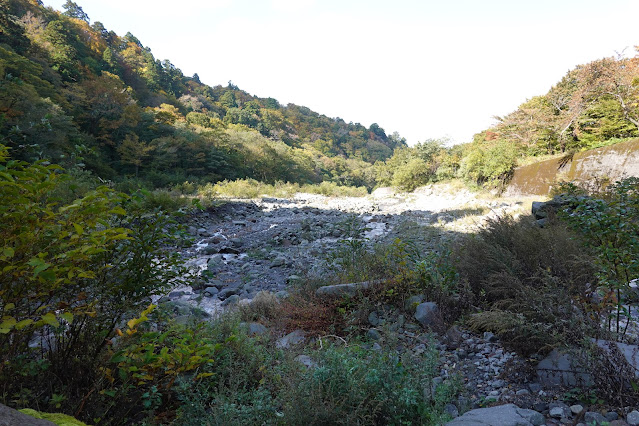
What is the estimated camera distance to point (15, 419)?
1120 mm

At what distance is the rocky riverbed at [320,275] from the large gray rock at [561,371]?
7cm

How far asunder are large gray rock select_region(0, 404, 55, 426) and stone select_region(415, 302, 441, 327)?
116 inches

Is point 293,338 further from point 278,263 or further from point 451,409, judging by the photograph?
point 278,263

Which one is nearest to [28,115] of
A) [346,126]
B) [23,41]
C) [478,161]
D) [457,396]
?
[23,41]

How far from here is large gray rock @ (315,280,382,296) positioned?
3869 millimetres

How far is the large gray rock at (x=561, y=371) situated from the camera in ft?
6.59

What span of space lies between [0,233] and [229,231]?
30.8 feet

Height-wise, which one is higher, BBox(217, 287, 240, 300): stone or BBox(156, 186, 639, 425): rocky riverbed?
BBox(156, 186, 639, 425): rocky riverbed

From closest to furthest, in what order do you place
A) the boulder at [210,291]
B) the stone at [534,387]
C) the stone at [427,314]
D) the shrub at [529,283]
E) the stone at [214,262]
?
1. the stone at [534,387]
2. the shrub at [529,283]
3. the stone at [427,314]
4. the boulder at [210,291]
5. the stone at [214,262]

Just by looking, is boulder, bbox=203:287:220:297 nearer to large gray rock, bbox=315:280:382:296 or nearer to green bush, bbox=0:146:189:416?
large gray rock, bbox=315:280:382:296

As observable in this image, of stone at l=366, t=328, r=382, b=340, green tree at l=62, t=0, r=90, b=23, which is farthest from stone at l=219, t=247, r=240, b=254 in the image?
green tree at l=62, t=0, r=90, b=23

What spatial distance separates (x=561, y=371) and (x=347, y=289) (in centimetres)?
219

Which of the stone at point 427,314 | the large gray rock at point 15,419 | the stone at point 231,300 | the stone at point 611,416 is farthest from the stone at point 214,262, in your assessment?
the stone at point 611,416

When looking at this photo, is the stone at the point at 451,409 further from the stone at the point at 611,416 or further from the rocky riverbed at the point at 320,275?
the stone at the point at 611,416
